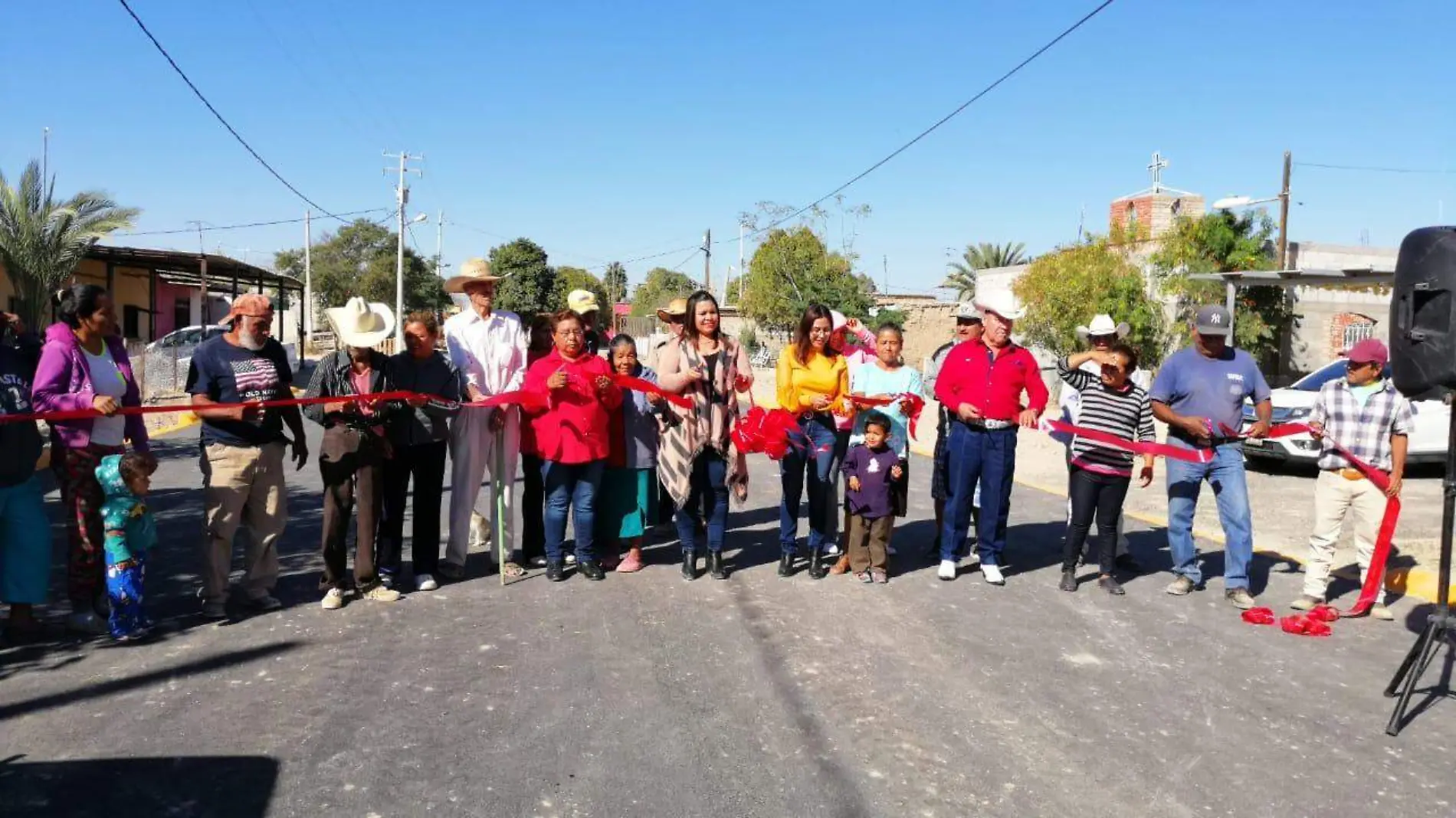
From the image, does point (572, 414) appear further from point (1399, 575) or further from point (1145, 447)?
point (1399, 575)

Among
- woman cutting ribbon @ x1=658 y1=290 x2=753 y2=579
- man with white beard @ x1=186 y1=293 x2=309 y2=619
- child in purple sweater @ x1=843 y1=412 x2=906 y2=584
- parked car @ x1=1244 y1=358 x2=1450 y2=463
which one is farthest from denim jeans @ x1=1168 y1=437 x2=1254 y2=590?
parked car @ x1=1244 y1=358 x2=1450 y2=463

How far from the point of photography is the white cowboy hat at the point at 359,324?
21.0 feet

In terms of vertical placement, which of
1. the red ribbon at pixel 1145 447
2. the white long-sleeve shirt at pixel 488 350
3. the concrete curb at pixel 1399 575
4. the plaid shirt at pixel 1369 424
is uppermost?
the white long-sleeve shirt at pixel 488 350

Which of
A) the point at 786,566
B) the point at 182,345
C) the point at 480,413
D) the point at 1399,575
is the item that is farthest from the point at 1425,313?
the point at 182,345

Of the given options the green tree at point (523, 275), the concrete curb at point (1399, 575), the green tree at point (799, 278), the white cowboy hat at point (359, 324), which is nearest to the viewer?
the white cowboy hat at point (359, 324)

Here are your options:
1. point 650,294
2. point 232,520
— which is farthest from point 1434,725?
point 650,294

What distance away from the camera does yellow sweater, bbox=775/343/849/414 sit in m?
7.32

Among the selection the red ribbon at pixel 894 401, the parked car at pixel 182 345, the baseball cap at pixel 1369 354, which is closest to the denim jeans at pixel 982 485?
the red ribbon at pixel 894 401

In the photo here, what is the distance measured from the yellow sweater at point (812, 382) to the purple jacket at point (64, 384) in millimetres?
4187

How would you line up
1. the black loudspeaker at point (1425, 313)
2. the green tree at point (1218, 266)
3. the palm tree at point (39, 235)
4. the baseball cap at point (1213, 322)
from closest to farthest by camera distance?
the black loudspeaker at point (1425, 313)
the baseball cap at point (1213, 322)
the palm tree at point (39, 235)
the green tree at point (1218, 266)

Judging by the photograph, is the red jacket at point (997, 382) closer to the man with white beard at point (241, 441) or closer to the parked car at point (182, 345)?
the man with white beard at point (241, 441)

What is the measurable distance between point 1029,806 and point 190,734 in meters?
3.44

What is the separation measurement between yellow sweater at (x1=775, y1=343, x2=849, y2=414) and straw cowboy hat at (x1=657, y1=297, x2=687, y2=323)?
68.9 inches

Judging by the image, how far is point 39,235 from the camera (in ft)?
65.7
